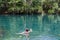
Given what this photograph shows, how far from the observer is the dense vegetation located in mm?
44625

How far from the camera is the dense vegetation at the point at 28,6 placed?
146ft

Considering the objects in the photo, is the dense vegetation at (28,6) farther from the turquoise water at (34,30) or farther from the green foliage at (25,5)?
the turquoise water at (34,30)

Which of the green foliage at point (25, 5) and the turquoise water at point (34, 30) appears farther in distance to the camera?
the green foliage at point (25, 5)

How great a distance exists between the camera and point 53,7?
46125 millimetres

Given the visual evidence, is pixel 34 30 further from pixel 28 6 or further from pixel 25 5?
pixel 28 6

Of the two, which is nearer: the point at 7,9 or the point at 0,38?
the point at 0,38

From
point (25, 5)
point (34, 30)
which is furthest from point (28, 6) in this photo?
point (34, 30)

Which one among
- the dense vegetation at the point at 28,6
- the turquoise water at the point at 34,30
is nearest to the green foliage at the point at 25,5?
the dense vegetation at the point at 28,6

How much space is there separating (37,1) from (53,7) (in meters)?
3.52

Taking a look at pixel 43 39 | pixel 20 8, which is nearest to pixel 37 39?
pixel 43 39

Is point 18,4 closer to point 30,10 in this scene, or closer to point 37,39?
point 30,10

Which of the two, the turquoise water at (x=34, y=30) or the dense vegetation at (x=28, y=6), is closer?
the turquoise water at (x=34, y=30)

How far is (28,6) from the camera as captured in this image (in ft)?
148

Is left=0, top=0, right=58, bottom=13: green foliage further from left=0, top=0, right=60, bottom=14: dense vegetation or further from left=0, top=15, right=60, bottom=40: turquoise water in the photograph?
left=0, top=15, right=60, bottom=40: turquoise water
